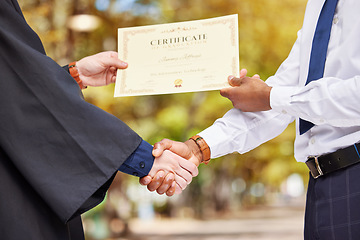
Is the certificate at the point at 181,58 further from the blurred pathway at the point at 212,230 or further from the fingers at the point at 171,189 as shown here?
the blurred pathway at the point at 212,230

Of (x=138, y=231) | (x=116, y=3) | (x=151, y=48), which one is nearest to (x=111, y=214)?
(x=138, y=231)

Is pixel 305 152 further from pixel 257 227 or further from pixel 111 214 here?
pixel 257 227

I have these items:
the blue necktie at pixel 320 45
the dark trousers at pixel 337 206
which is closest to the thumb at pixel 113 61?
the blue necktie at pixel 320 45

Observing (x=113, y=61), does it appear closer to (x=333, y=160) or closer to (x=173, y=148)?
(x=173, y=148)

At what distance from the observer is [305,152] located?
1687mm

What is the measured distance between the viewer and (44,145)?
1.47m

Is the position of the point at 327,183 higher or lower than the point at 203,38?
lower

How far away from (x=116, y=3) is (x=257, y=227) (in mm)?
7901

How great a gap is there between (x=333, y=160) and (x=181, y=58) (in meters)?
0.76

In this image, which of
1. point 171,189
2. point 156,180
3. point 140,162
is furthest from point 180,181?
point 140,162

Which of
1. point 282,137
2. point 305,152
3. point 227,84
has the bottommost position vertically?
point 305,152

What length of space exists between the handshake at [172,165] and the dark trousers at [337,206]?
60 cm

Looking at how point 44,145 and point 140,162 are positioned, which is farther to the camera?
point 140,162

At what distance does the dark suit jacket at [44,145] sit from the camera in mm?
1425
